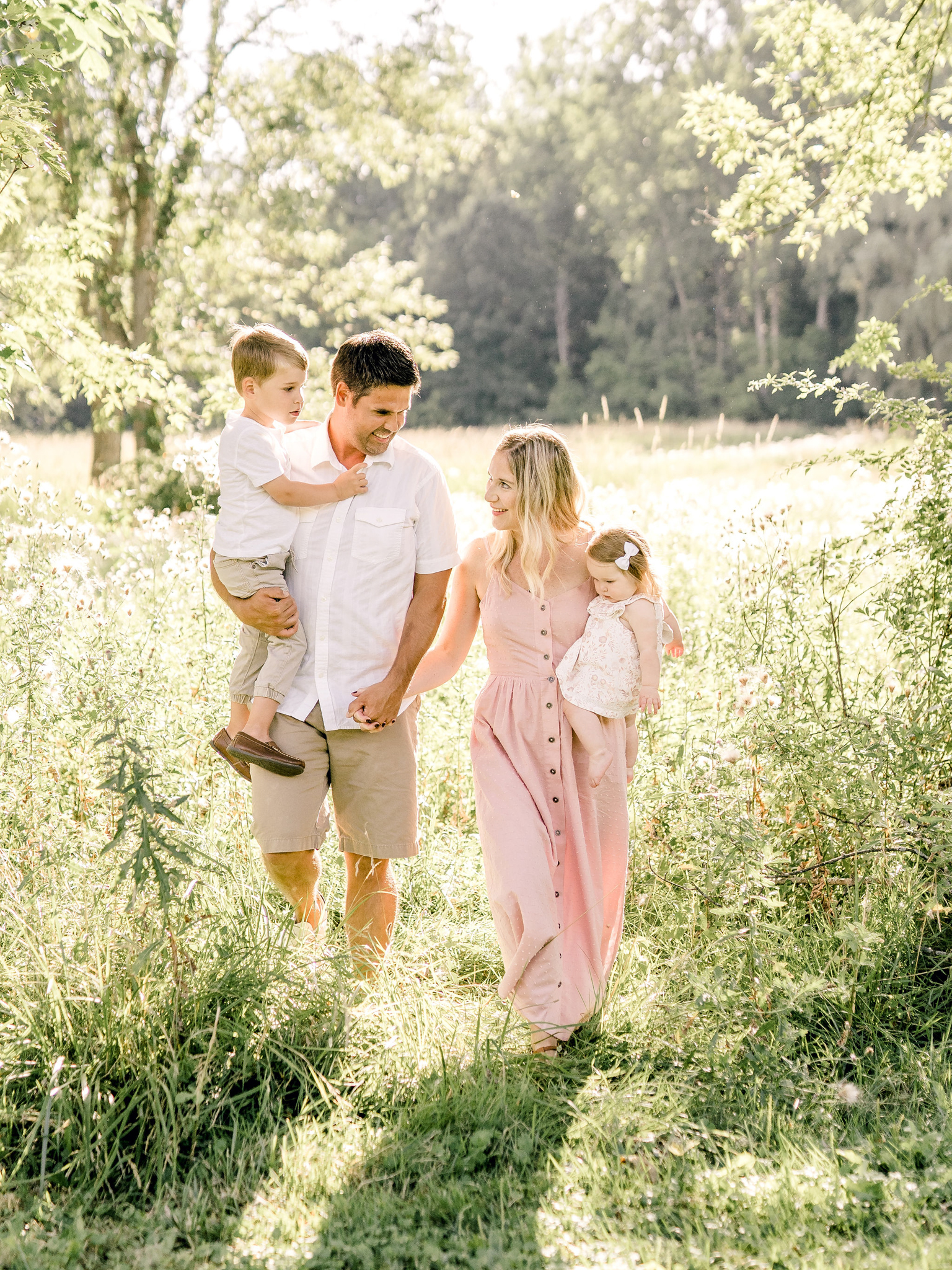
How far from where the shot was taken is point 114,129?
16172 mm

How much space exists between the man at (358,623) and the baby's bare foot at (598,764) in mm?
618

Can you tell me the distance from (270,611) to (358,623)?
30 cm

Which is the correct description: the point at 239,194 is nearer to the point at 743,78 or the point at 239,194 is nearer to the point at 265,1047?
the point at 265,1047

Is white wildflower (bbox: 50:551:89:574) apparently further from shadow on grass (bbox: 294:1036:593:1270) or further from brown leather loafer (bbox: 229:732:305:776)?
shadow on grass (bbox: 294:1036:593:1270)

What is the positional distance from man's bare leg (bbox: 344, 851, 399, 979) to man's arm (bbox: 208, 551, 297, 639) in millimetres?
834

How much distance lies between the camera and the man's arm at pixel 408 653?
342 cm

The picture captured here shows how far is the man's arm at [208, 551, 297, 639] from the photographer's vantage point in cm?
341

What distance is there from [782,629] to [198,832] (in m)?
2.85

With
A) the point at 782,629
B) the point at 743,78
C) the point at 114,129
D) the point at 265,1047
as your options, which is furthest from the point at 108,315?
the point at 743,78

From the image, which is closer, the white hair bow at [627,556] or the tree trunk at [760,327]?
the white hair bow at [627,556]

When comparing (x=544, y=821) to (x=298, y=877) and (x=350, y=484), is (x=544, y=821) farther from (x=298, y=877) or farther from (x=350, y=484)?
(x=350, y=484)

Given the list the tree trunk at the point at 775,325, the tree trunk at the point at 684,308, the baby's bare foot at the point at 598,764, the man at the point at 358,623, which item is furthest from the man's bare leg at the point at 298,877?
the tree trunk at the point at 684,308

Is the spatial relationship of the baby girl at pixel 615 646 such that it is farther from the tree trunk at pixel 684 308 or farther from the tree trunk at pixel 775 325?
the tree trunk at pixel 684 308

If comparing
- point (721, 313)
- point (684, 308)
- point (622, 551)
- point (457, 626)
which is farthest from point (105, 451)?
point (721, 313)
